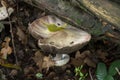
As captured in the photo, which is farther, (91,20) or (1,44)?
(1,44)

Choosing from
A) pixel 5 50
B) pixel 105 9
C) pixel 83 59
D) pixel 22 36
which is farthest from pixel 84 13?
pixel 5 50

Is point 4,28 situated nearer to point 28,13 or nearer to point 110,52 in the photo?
point 28,13

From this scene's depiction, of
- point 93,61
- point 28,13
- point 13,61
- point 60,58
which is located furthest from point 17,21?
point 93,61

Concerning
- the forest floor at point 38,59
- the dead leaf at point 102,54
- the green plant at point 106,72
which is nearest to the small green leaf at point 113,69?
the green plant at point 106,72

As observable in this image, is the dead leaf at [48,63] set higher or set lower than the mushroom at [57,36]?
lower

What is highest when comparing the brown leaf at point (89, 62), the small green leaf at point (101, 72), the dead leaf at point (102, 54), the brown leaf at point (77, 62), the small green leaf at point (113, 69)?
the small green leaf at point (113, 69)

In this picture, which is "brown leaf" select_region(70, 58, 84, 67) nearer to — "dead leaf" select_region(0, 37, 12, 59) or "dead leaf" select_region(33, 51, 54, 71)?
"dead leaf" select_region(33, 51, 54, 71)

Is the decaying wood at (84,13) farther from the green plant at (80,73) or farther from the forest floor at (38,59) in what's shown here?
the green plant at (80,73)

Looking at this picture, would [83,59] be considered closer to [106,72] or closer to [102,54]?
[102,54]
